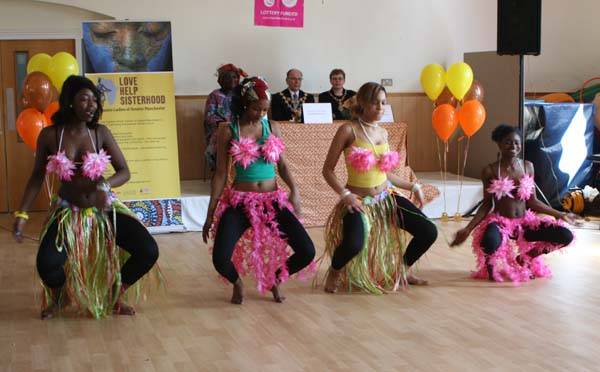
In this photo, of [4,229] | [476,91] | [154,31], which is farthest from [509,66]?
[4,229]

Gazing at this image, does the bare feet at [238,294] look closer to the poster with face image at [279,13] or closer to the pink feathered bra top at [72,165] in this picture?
the pink feathered bra top at [72,165]

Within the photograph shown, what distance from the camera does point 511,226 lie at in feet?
17.1

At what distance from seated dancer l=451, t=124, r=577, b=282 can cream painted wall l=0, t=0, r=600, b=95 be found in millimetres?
4217

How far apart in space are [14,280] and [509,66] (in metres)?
5.41

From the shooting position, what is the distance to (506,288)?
16.4 feet

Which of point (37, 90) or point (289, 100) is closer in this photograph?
point (37, 90)

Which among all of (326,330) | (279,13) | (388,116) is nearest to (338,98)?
(388,116)

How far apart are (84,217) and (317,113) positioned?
368cm

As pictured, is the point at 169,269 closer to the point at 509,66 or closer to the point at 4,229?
the point at 4,229

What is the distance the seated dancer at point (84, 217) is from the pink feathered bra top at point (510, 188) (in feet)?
6.99

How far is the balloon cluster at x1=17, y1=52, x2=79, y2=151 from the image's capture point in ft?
21.0

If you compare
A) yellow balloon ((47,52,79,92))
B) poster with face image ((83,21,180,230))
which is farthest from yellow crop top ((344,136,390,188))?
yellow balloon ((47,52,79,92))

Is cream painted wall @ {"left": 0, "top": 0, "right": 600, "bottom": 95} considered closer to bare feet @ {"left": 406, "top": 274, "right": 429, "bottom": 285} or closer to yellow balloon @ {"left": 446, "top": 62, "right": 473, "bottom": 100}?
yellow balloon @ {"left": 446, "top": 62, "right": 473, "bottom": 100}

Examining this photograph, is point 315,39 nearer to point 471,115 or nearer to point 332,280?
point 471,115
